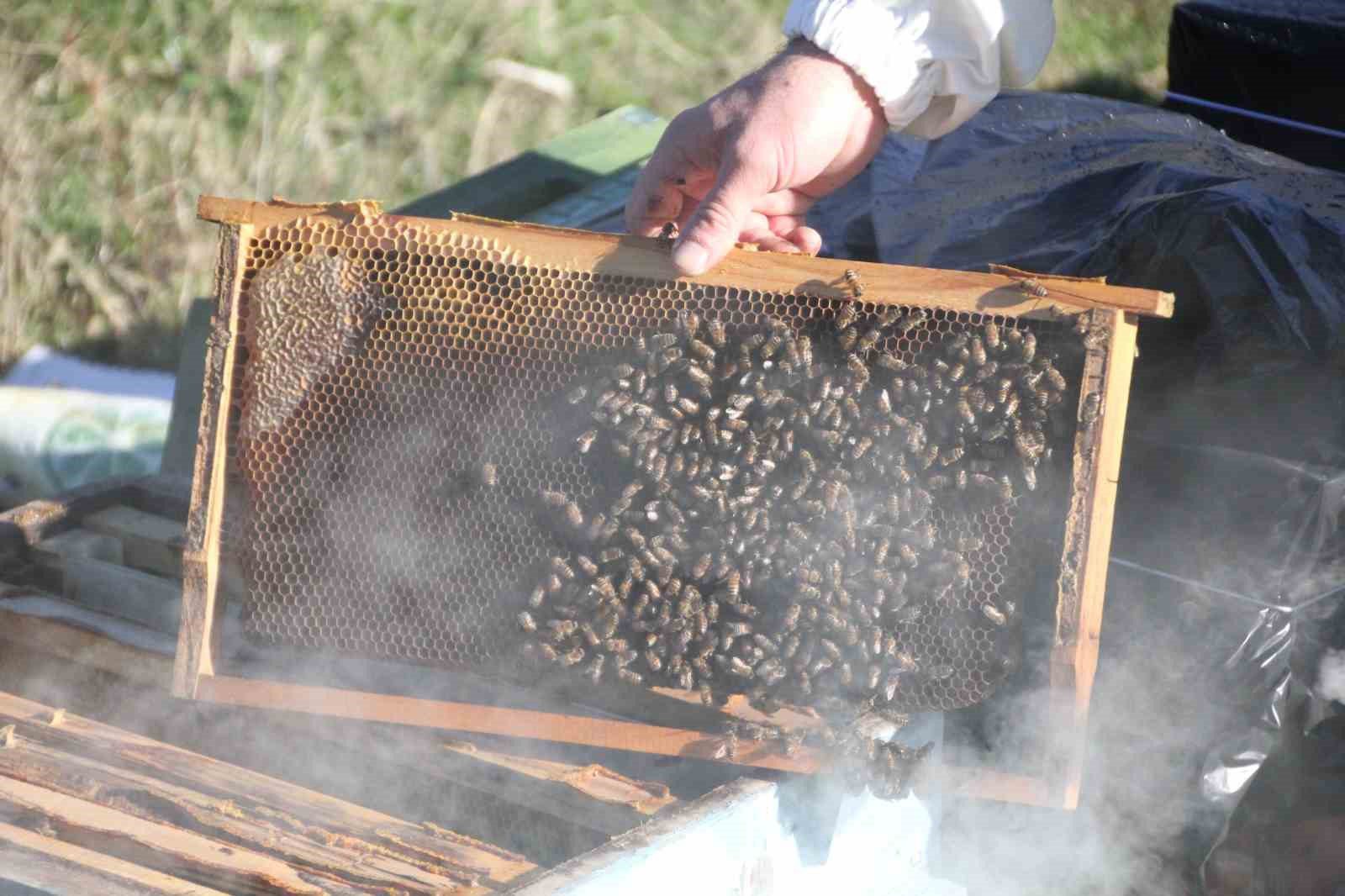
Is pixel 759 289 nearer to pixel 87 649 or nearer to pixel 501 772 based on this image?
pixel 501 772

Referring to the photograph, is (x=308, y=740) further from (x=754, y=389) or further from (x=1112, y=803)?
(x=1112, y=803)

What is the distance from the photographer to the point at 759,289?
9.45 ft

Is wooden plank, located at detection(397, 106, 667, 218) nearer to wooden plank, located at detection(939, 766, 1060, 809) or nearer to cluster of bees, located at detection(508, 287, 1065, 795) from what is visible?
cluster of bees, located at detection(508, 287, 1065, 795)

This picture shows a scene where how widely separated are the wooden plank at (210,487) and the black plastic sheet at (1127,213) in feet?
6.53

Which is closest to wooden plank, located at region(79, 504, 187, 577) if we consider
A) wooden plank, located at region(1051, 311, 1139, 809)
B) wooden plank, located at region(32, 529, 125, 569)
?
wooden plank, located at region(32, 529, 125, 569)

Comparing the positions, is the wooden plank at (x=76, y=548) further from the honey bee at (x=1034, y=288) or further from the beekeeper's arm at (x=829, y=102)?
→ the honey bee at (x=1034, y=288)

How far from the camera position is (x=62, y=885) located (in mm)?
2443

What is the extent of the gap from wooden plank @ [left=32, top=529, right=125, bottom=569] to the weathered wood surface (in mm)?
732


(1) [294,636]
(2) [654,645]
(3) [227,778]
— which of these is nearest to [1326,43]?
(2) [654,645]

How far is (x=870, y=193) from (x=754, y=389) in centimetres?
177

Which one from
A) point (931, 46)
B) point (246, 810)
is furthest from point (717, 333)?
point (246, 810)

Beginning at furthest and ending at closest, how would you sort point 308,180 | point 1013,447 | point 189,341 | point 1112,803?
1. point 308,180
2. point 189,341
3. point 1112,803
4. point 1013,447

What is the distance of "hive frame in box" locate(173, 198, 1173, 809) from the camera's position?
8.91 feet

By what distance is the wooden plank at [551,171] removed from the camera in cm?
541
